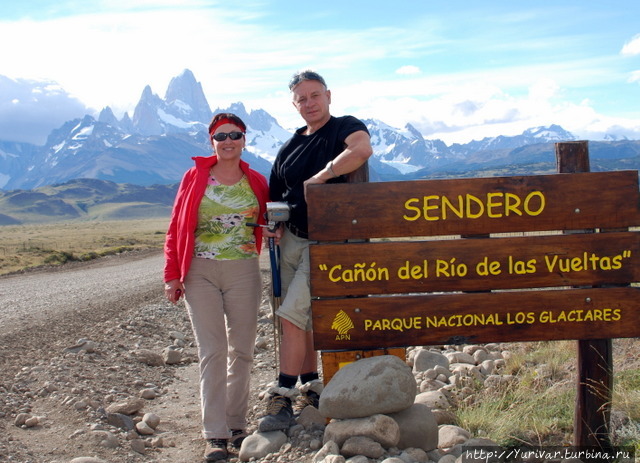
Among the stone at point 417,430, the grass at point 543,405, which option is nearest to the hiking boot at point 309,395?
the stone at point 417,430

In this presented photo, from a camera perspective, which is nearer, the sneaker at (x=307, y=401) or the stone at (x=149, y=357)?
the sneaker at (x=307, y=401)

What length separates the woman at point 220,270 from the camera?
5.06 m

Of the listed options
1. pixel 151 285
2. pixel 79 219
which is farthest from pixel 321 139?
pixel 79 219

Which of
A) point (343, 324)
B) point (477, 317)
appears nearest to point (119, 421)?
point (343, 324)

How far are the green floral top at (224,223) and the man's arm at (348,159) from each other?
728 millimetres

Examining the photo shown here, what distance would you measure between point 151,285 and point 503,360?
34.3 feet

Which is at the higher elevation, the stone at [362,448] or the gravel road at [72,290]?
the stone at [362,448]

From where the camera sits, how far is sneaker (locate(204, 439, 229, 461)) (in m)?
4.91

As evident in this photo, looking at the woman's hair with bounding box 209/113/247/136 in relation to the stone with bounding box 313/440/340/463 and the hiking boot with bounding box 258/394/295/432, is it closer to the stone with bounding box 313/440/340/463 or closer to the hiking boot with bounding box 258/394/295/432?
Answer: the hiking boot with bounding box 258/394/295/432

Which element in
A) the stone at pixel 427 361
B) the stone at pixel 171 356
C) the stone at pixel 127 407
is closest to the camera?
the stone at pixel 127 407

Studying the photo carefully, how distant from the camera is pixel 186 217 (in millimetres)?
5008

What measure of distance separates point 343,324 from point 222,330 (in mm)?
1093

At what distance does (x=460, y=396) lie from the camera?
594 centimetres

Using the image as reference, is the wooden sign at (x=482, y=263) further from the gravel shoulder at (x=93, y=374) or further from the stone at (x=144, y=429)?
the stone at (x=144, y=429)
